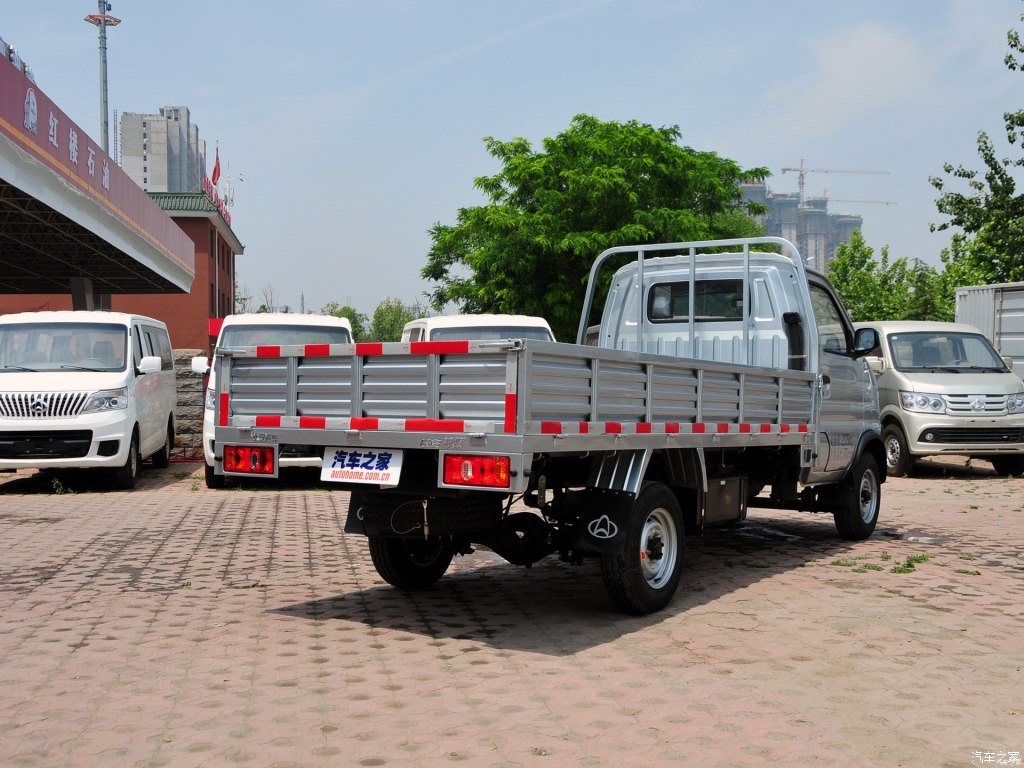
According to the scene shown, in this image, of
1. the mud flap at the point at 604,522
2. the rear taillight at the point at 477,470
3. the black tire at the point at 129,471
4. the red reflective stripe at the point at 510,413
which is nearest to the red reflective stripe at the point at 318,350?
the rear taillight at the point at 477,470

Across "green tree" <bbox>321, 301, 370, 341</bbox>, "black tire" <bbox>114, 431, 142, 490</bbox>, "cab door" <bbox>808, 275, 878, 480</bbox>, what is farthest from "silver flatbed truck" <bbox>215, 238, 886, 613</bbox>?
"green tree" <bbox>321, 301, 370, 341</bbox>

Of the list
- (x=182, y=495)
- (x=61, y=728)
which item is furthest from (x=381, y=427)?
(x=182, y=495)

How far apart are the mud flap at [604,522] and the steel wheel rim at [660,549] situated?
0.41m

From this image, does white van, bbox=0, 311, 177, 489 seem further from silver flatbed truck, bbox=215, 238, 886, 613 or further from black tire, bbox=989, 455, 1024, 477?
black tire, bbox=989, 455, 1024, 477

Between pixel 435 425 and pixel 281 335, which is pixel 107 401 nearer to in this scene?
pixel 281 335

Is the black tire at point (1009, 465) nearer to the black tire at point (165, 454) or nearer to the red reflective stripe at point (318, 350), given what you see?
the black tire at point (165, 454)

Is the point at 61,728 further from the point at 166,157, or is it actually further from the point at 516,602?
the point at 166,157

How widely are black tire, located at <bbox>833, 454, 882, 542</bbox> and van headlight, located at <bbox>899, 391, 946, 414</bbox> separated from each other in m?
5.67

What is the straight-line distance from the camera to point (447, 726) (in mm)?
4461

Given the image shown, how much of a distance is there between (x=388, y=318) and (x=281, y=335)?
101m

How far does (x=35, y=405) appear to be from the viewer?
12617 millimetres

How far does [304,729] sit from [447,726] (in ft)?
1.84

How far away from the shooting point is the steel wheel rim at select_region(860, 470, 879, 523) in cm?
980

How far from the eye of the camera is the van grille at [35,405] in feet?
41.3
